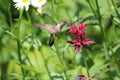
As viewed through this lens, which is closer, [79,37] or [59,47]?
[79,37]

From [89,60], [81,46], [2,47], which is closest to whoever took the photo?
[81,46]

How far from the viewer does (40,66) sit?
1932 mm

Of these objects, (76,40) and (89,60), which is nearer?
(76,40)

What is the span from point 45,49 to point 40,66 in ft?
0.58

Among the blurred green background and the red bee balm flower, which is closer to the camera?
the red bee balm flower

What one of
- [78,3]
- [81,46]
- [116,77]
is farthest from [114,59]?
[78,3]

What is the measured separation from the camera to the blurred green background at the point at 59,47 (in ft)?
4.05

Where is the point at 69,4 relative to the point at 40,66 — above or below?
above

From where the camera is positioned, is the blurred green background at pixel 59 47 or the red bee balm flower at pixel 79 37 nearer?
the red bee balm flower at pixel 79 37

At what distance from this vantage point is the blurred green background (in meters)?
1.23

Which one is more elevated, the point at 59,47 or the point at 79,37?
the point at 79,37

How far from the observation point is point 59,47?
1.46 metres

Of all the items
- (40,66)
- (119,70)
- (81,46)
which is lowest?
(40,66)

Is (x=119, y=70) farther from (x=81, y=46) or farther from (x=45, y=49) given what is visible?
(x=45, y=49)
